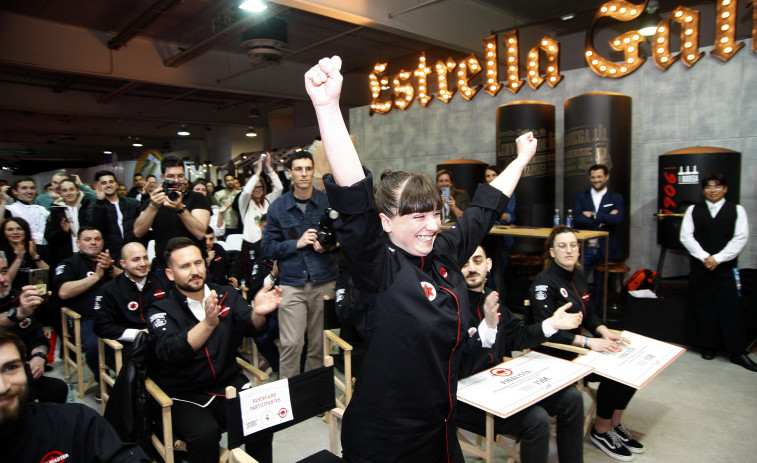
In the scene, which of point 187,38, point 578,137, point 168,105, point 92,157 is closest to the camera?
point 578,137

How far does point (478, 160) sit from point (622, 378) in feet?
18.9

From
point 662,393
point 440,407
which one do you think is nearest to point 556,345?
point 662,393

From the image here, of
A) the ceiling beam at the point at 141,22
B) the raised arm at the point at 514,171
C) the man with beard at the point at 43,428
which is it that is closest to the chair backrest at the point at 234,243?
the ceiling beam at the point at 141,22

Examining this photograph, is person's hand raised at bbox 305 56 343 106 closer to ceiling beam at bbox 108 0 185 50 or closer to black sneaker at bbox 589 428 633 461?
black sneaker at bbox 589 428 633 461

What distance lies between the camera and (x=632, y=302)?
15.6ft

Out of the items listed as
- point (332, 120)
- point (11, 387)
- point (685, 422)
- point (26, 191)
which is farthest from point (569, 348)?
point (26, 191)

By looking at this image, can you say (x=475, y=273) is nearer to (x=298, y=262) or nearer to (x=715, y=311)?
(x=298, y=262)

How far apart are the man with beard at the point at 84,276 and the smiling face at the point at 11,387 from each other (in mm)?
2374

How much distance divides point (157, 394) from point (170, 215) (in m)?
1.60

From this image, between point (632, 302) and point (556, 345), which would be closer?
point (556, 345)

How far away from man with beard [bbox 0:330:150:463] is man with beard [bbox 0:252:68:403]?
3.80 feet

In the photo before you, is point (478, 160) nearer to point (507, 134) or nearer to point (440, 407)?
point (507, 134)

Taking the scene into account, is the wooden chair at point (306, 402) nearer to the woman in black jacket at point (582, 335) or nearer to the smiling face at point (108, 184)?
the woman in black jacket at point (582, 335)

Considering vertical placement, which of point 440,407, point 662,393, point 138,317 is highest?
point 440,407
